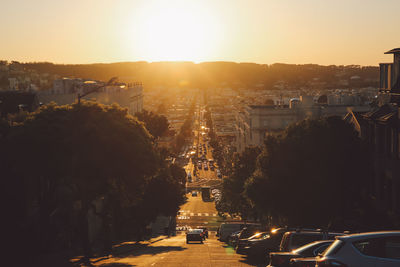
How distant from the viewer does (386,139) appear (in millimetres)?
38625

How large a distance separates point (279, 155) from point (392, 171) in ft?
30.2

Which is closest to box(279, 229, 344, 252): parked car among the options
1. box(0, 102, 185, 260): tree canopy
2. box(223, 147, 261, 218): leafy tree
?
box(0, 102, 185, 260): tree canopy

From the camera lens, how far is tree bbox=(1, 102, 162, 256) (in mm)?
35031

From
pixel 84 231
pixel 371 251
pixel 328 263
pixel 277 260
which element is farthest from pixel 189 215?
pixel 371 251

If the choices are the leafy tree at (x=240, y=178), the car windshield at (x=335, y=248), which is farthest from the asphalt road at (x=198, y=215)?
the car windshield at (x=335, y=248)

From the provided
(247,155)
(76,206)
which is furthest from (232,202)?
(76,206)

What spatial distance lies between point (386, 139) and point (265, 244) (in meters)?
12.0

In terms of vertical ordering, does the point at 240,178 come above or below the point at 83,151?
below

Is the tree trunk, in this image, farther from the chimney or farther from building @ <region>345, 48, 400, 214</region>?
the chimney

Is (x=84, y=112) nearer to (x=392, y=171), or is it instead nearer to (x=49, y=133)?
(x=49, y=133)

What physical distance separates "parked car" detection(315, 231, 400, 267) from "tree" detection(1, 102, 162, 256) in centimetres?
2304

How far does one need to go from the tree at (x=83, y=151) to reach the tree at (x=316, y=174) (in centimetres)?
1046

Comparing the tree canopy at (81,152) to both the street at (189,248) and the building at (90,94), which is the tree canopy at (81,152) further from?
the building at (90,94)

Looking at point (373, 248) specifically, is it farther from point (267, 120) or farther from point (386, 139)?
point (267, 120)
